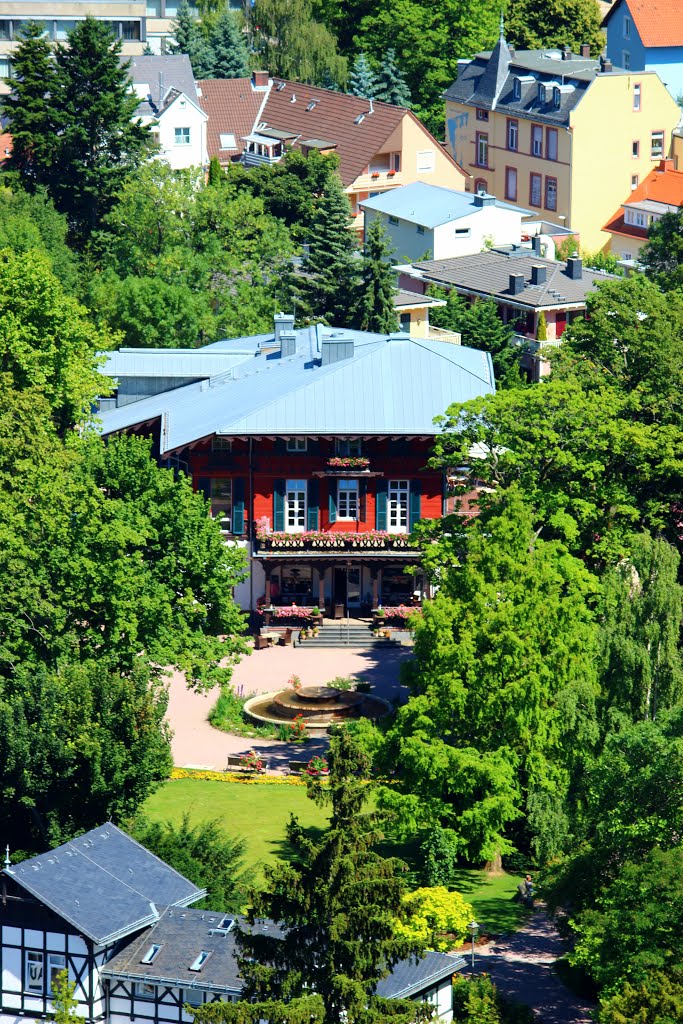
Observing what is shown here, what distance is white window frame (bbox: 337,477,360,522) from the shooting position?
83938 mm

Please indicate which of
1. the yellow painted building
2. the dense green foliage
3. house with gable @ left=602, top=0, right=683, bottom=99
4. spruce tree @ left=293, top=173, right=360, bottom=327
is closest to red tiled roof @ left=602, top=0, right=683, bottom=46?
house with gable @ left=602, top=0, right=683, bottom=99

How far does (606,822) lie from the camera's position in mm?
52531

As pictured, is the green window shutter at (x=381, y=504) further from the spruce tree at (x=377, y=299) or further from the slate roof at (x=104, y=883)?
the slate roof at (x=104, y=883)

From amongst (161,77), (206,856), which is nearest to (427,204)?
(161,77)

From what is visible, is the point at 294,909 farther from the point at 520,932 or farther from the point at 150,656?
the point at 150,656

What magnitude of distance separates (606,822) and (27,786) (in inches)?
650

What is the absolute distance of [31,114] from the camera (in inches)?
4658

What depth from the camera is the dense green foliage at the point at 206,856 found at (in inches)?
2299

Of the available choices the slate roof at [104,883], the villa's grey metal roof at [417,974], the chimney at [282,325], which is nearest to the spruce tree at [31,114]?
the chimney at [282,325]

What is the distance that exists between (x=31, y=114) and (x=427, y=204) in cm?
2294

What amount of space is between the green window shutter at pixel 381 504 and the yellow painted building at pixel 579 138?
52906 mm

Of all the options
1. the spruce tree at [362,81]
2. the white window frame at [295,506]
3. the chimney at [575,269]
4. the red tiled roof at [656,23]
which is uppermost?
the red tiled roof at [656,23]

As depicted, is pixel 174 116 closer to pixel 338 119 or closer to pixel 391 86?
pixel 338 119

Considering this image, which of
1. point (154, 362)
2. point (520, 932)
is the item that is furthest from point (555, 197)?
point (520, 932)
